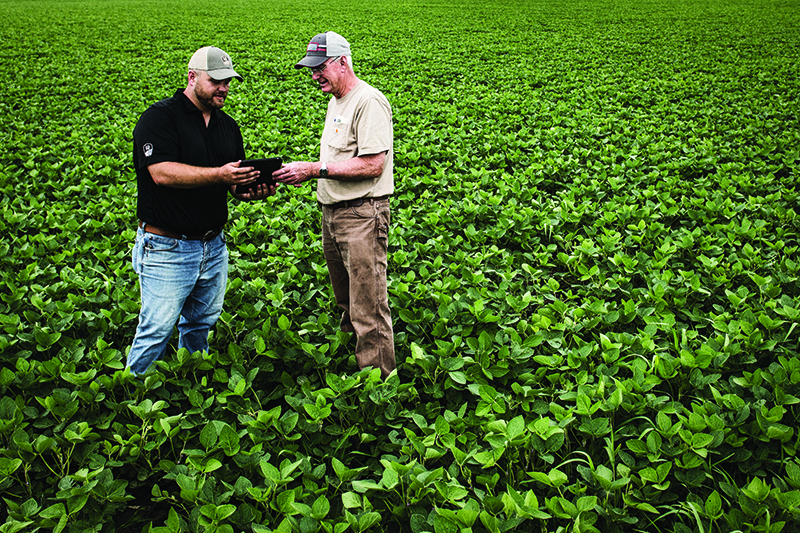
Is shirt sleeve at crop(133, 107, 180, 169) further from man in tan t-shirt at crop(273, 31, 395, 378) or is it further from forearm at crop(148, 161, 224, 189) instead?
man in tan t-shirt at crop(273, 31, 395, 378)

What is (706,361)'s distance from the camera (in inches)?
100

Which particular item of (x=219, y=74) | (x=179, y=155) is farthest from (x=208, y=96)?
(x=179, y=155)

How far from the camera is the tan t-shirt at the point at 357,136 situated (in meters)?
2.56

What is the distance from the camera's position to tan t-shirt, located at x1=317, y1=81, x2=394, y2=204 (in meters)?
2.56

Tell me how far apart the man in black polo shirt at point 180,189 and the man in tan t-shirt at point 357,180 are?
0.37 metres

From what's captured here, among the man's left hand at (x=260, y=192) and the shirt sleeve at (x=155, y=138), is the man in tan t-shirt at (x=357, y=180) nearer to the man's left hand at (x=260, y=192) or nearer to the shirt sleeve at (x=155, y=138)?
the man's left hand at (x=260, y=192)

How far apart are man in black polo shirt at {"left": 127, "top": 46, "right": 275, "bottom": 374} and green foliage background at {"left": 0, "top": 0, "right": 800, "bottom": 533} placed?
0.38m

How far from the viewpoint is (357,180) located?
2615mm

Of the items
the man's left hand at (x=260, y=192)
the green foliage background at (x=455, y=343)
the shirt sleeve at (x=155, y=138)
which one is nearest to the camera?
the green foliage background at (x=455, y=343)

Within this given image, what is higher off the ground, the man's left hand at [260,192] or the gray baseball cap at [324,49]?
the gray baseball cap at [324,49]

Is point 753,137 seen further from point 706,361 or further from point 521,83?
point 706,361

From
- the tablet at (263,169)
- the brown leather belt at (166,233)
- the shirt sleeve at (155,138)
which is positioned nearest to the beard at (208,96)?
the shirt sleeve at (155,138)

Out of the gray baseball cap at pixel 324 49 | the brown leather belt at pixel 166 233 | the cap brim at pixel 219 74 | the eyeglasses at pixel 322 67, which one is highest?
the gray baseball cap at pixel 324 49

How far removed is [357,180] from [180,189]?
3.02ft
